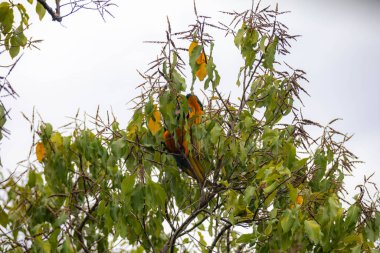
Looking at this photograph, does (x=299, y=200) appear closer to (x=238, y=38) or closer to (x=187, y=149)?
(x=187, y=149)

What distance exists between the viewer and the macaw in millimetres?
5304

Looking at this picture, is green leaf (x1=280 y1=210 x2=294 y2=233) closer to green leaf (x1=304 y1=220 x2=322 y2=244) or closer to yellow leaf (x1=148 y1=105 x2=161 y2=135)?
green leaf (x1=304 y1=220 x2=322 y2=244)

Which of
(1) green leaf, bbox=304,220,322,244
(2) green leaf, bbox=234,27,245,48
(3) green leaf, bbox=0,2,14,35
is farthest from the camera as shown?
(2) green leaf, bbox=234,27,245,48

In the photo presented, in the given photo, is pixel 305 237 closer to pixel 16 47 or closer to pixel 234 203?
pixel 234 203

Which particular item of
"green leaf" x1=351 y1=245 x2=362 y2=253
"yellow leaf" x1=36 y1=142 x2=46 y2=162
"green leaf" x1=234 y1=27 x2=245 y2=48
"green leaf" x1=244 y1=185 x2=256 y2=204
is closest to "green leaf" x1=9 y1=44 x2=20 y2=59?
"yellow leaf" x1=36 y1=142 x2=46 y2=162

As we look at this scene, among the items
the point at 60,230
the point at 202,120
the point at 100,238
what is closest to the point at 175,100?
the point at 202,120

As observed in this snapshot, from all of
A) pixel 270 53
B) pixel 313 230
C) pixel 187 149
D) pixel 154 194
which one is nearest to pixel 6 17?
pixel 154 194

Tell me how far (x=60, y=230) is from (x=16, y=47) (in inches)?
43.3

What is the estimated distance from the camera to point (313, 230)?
4441 mm

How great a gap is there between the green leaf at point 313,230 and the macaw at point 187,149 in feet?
3.40

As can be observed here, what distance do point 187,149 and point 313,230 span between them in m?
1.35

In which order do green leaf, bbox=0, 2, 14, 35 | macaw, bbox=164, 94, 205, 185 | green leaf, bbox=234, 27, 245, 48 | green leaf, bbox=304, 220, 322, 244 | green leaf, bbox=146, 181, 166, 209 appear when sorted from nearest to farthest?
green leaf, bbox=304, 220, 322, 244
green leaf, bbox=146, 181, 166, 209
green leaf, bbox=0, 2, 14, 35
macaw, bbox=164, 94, 205, 185
green leaf, bbox=234, 27, 245, 48

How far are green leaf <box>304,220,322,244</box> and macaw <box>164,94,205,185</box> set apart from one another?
1.04 m

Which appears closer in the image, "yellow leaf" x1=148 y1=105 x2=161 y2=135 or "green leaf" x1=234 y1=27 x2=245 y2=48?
"yellow leaf" x1=148 y1=105 x2=161 y2=135
